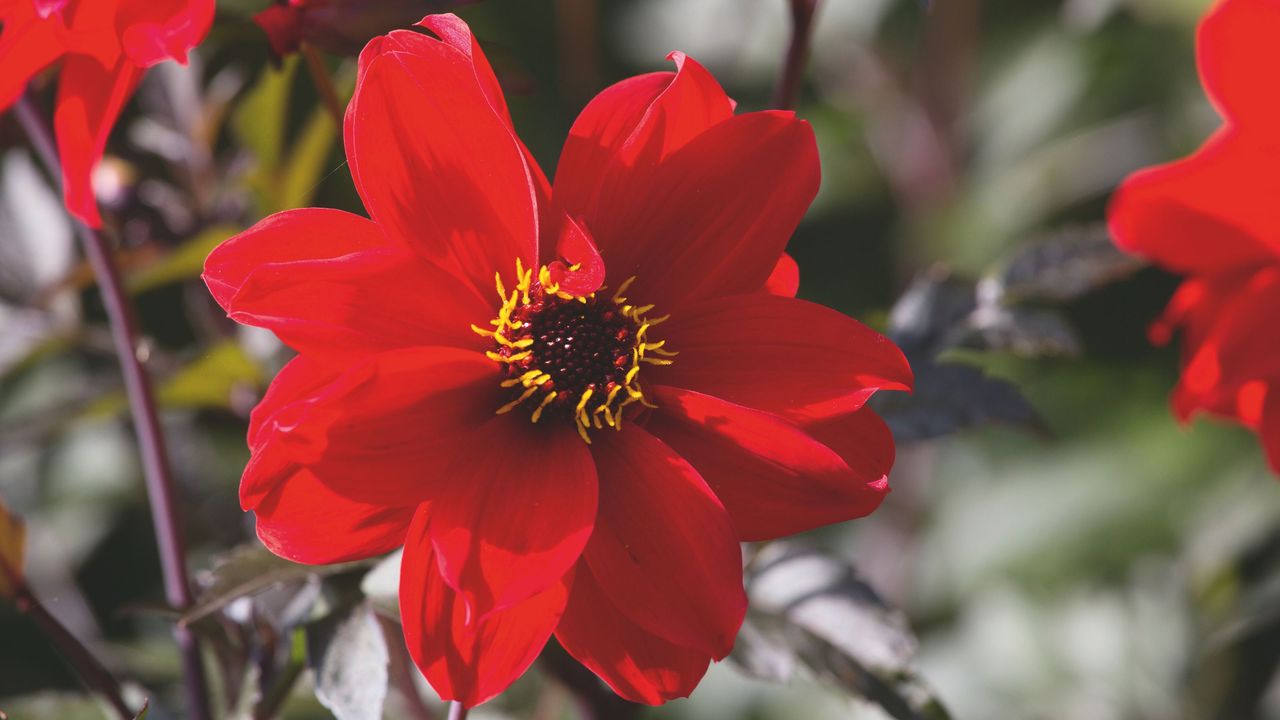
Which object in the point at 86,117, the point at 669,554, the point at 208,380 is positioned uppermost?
the point at 86,117

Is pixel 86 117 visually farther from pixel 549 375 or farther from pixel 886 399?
pixel 886 399

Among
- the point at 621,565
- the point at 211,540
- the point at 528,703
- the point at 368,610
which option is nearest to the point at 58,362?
the point at 211,540

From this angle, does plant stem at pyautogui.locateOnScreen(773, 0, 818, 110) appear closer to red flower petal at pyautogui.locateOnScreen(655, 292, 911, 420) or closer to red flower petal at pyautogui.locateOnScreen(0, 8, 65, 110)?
red flower petal at pyautogui.locateOnScreen(655, 292, 911, 420)

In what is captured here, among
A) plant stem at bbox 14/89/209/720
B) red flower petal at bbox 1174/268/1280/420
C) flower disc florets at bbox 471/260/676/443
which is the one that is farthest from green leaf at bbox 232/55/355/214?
red flower petal at bbox 1174/268/1280/420

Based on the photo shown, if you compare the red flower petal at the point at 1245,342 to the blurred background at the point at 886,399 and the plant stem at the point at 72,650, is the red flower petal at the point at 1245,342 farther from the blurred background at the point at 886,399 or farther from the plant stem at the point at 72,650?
the plant stem at the point at 72,650

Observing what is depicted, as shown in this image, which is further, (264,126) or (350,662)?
(264,126)

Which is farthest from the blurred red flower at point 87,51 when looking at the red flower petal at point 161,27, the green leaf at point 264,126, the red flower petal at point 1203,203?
the red flower petal at point 1203,203

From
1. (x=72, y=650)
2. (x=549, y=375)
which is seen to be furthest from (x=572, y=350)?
(x=72, y=650)
